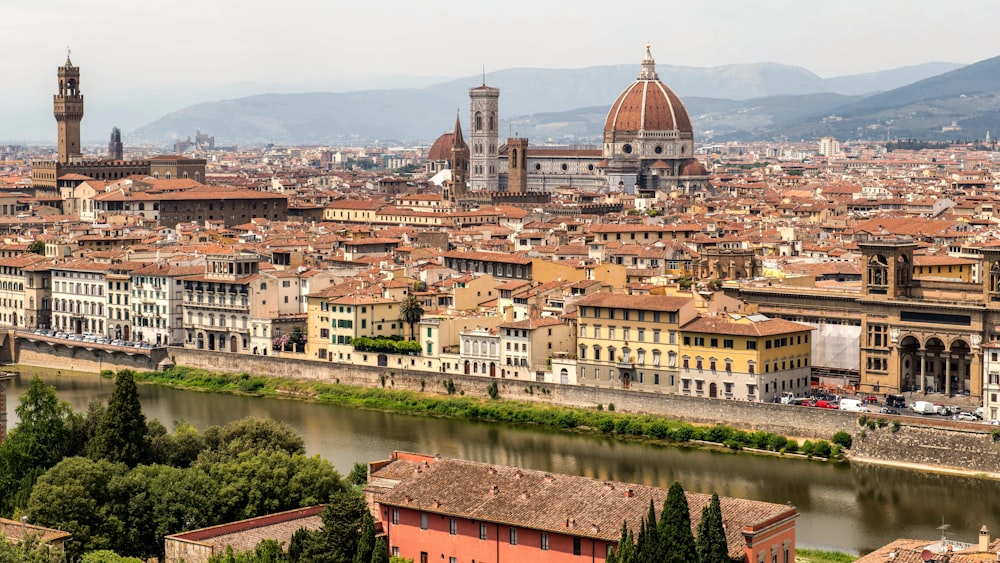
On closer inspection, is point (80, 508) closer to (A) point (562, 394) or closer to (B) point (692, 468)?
(B) point (692, 468)

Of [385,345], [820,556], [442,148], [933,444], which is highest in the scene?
[442,148]

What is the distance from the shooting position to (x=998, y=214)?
245 ft

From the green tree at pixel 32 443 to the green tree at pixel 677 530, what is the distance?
10.2 meters

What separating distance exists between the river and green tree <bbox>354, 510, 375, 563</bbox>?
8599mm

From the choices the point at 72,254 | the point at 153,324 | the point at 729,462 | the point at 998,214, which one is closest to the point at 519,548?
the point at 729,462

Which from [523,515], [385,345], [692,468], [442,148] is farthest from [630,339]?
[442,148]

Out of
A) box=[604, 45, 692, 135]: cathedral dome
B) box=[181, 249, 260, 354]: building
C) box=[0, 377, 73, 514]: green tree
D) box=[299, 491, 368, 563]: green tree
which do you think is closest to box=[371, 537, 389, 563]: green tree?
box=[299, 491, 368, 563]: green tree

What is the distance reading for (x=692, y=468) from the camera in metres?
34.6

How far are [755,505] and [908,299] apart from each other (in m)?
18.5

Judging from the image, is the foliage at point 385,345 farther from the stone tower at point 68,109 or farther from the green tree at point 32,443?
the stone tower at point 68,109

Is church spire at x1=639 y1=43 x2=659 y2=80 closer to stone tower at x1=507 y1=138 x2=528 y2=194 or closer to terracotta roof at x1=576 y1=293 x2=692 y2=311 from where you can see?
stone tower at x1=507 y1=138 x2=528 y2=194

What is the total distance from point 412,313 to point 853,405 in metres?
11.9

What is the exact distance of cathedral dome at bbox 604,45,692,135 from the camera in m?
108

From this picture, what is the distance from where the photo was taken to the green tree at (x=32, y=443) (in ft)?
89.7
